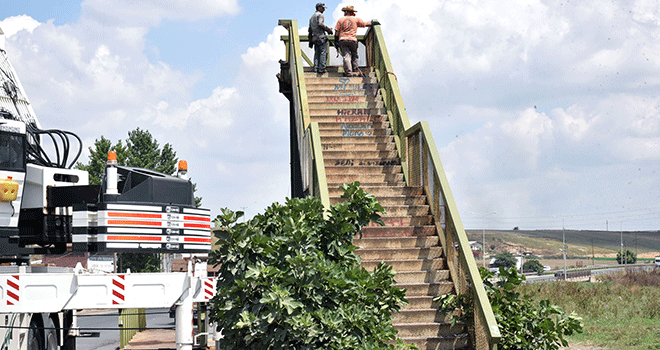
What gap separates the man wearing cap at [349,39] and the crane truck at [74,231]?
A: 25.1 feet

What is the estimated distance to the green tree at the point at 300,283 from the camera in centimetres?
724

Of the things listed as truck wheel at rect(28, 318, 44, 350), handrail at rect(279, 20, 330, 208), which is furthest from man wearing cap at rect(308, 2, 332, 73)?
truck wheel at rect(28, 318, 44, 350)

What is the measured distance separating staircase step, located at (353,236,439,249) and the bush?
133 cm

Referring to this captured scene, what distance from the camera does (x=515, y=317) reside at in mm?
8820

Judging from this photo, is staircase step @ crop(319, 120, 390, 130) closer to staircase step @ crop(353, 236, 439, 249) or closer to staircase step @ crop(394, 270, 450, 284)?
staircase step @ crop(353, 236, 439, 249)

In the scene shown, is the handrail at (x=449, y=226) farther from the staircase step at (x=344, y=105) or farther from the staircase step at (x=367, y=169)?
the staircase step at (x=344, y=105)

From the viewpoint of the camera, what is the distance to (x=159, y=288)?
24.2 ft

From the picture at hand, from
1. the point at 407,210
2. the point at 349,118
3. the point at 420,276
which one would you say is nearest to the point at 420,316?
the point at 420,276

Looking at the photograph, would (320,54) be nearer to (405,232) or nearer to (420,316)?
(405,232)

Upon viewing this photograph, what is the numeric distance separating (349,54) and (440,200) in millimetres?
7427

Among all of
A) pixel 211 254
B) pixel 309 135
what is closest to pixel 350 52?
pixel 309 135

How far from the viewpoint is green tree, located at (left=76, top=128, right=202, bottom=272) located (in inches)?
2121

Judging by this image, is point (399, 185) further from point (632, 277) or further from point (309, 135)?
point (632, 277)

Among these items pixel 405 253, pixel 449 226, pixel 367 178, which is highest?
pixel 367 178
